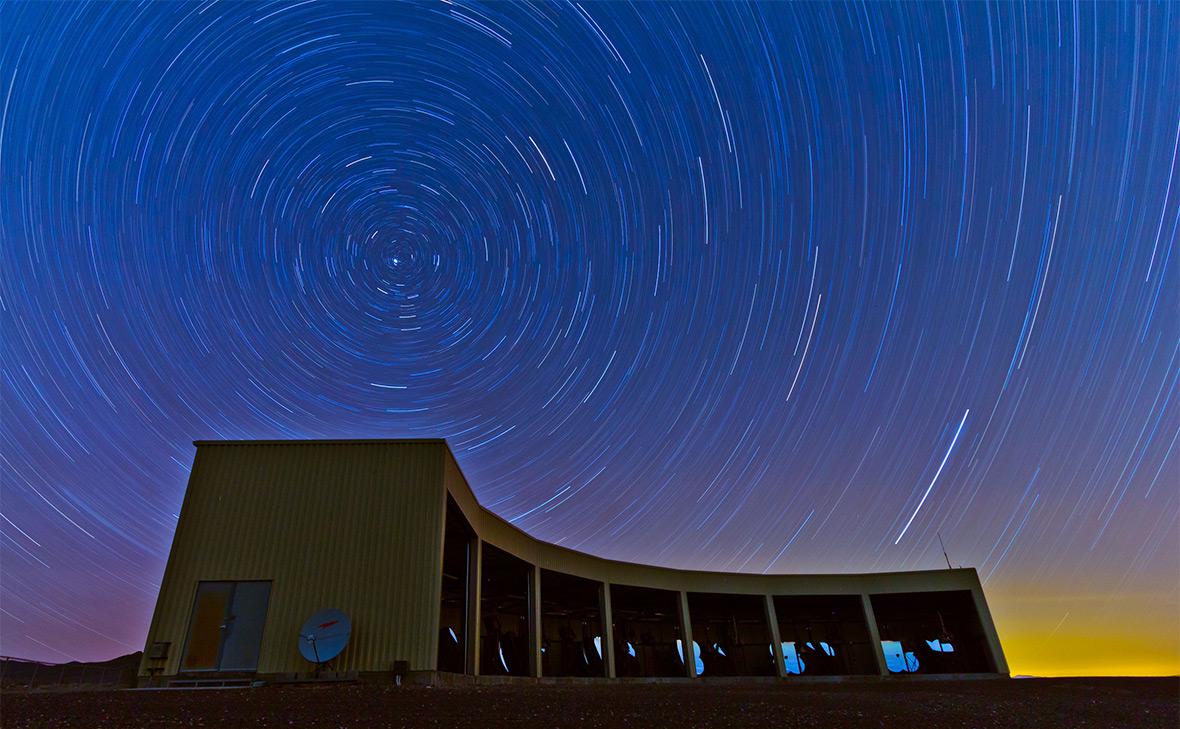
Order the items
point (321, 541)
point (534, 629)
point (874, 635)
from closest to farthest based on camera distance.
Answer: point (321, 541) → point (534, 629) → point (874, 635)

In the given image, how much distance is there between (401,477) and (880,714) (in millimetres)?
11417

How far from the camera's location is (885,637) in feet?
114

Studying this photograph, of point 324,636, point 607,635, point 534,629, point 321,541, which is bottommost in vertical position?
point 324,636

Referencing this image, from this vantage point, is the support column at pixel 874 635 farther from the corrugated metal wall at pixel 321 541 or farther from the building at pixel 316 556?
the corrugated metal wall at pixel 321 541

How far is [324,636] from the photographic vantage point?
12.5 m

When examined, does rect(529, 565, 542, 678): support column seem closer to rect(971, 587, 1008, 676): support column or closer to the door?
the door

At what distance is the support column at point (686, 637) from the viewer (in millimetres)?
27433

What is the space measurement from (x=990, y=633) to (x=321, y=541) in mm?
29802

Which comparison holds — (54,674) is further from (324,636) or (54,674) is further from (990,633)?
(990,633)

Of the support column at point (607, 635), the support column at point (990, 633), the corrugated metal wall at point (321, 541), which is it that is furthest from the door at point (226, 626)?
→ the support column at point (990, 633)

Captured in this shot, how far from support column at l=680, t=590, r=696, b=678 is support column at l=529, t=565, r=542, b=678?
30.4 ft

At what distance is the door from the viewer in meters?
12.9

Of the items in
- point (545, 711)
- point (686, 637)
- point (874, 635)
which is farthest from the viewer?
point (874, 635)

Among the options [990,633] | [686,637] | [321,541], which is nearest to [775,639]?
[686,637]
